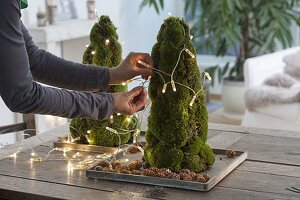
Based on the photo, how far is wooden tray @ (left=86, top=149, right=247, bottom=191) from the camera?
165cm

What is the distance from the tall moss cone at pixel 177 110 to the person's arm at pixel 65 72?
256 millimetres

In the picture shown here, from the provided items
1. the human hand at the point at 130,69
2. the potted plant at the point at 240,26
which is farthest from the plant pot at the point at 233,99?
the human hand at the point at 130,69

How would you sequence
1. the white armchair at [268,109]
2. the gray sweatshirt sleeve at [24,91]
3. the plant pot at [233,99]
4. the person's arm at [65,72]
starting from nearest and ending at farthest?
1. the gray sweatshirt sleeve at [24,91]
2. the person's arm at [65,72]
3. the white armchair at [268,109]
4. the plant pot at [233,99]

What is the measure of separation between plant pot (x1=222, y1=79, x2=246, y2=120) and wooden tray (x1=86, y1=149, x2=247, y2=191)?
3186mm

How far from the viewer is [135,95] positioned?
6.00 ft

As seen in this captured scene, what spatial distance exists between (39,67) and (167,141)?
507 millimetres

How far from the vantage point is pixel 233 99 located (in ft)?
16.8

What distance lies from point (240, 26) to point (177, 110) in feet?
11.3

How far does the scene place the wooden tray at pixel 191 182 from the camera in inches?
64.8

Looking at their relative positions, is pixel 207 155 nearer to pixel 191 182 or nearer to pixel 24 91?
pixel 191 182

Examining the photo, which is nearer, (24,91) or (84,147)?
(24,91)

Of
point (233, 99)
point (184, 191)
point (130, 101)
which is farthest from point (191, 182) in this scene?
point (233, 99)

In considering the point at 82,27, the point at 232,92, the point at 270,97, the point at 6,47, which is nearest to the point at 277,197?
the point at 6,47

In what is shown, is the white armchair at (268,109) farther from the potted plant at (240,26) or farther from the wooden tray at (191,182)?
the wooden tray at (191,182)
